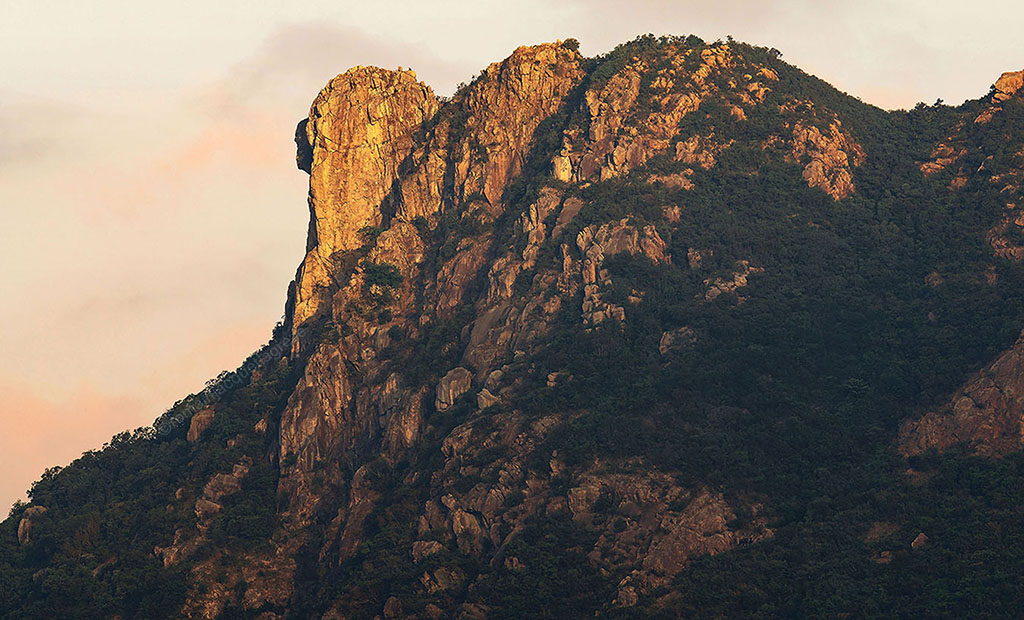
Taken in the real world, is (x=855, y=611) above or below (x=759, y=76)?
below

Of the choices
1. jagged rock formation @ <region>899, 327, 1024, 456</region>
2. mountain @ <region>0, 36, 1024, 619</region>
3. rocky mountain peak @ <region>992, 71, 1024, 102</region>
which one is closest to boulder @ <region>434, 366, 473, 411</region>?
mountain @ <region>0, 36, 1024, 619</region>

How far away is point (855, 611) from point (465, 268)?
217 ft

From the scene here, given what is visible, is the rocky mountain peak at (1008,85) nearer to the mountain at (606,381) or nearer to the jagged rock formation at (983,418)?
Answer: the mountain at (606,381)

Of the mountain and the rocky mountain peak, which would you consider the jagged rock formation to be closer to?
the mountain

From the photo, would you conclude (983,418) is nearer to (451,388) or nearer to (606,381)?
(606,381)

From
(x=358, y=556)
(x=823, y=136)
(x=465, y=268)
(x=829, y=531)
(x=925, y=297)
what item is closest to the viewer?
(x=829, y=531)

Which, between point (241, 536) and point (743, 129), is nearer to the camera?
point (241, 536)

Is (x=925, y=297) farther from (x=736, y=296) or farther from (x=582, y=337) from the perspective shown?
(x=582, y=337)

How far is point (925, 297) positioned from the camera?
5950 inches

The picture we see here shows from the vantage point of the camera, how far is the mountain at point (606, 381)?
128125 mm

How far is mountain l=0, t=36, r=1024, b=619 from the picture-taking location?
128125mm

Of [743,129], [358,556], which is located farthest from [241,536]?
[743,129]

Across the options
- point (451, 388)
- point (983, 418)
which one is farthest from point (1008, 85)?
point (451, 388)

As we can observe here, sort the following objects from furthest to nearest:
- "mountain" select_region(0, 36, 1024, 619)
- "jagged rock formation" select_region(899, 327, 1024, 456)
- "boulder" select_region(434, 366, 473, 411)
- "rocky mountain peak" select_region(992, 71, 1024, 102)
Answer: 1. "rocky mountain peak" select_region(992, 71, 1024, 102)
2. "boulder" select_region(434, 366, 473, 411)
3. "jagged rock formation" select_region(899, 327, 1024, 456)
4. "mountain" select_region(0, 36, 1024, 619)
